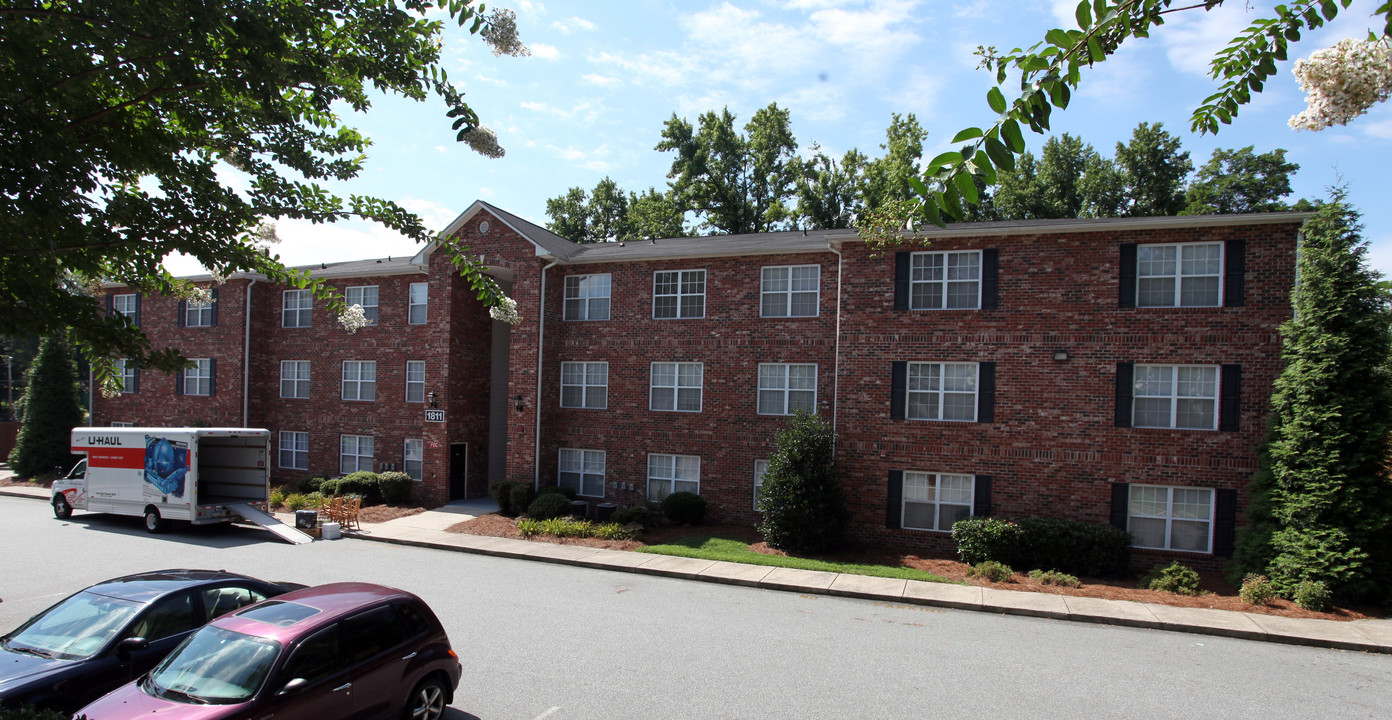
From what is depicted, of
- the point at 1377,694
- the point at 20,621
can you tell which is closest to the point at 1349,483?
the point at 1377,694

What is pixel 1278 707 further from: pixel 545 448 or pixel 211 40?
pixel 545 448

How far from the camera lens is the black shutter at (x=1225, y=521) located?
54.1 feet

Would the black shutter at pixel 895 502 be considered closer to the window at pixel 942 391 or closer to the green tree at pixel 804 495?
the green tree at pixel 804 495

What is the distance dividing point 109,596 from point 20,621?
15.9 ft

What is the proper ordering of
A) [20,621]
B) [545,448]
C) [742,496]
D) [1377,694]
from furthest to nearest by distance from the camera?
[545,448], [742,496], [20,621], [1377,694]

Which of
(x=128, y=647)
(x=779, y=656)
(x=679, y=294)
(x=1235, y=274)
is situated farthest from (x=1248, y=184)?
(x=128, y=647)

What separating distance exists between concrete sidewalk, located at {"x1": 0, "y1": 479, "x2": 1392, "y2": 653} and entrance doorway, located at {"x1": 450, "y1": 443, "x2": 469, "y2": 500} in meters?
4.82

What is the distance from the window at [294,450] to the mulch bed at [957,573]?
34.6 feet

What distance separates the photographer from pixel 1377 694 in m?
9.83

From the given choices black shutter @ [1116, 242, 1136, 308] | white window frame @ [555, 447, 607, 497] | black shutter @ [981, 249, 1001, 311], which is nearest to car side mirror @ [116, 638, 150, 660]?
white window frame @ [555, 447, 607, 497]

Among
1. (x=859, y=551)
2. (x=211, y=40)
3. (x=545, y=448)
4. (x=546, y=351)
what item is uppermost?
(x=211, y=40)

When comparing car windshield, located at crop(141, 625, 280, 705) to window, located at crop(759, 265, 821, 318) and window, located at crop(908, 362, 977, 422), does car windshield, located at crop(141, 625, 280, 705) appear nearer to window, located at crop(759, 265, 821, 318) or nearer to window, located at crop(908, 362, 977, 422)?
window, located at crop(908, 362, 977, 422)

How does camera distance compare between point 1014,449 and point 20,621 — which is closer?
point 20,621

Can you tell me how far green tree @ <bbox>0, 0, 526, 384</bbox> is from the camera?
127 inches
